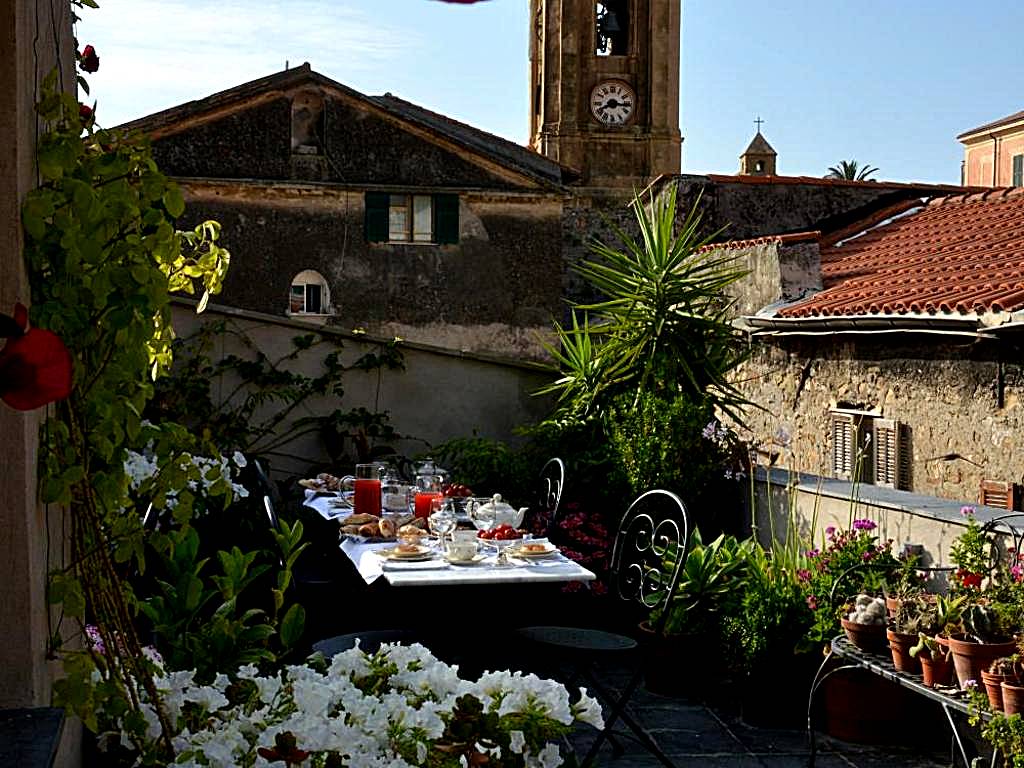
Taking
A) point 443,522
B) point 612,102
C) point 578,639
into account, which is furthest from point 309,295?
point 578,639

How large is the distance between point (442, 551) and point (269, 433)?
11.6ft

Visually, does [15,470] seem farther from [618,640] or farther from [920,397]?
[920,397]

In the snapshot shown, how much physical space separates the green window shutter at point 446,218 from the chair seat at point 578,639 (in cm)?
1608

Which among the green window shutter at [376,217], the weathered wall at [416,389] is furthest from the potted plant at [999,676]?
the green window shutter at [376,217]

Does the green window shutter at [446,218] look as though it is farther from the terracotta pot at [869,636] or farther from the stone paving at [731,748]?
the terracotta pot at [869,636]

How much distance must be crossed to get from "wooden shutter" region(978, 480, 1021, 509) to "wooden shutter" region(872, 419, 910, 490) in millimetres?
Answer: 840

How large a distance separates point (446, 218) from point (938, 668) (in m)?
16.9

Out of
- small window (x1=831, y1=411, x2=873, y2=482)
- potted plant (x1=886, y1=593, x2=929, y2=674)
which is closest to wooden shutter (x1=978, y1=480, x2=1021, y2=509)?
small window (x1=831, y1=411, x2=873, y2=482)

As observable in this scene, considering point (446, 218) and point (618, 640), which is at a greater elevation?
point (446, 218)

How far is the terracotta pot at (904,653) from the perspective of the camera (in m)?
4.31

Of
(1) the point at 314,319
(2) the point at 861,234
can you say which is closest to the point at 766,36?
(2) the point at 861,234

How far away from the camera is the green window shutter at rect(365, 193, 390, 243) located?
20.1 metres

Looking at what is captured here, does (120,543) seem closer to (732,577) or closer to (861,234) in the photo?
(732,577)

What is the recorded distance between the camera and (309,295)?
20.1m
